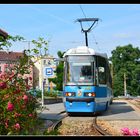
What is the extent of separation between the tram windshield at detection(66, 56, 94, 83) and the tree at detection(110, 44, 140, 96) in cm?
3165

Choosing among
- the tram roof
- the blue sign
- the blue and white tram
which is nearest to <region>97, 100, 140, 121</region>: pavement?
the blue and white tram

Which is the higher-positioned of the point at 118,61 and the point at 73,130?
the point at 118,61

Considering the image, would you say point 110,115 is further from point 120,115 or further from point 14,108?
point 14,108

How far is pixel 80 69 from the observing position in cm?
1891

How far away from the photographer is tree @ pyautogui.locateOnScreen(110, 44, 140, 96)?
57.4 m

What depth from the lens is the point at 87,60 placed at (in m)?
19.2

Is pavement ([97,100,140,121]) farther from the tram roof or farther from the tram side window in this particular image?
the tram roof

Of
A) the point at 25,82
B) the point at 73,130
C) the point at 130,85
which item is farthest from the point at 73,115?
the point at 130,85

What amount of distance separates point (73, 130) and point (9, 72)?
17.2 ft

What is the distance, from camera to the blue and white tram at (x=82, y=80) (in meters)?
18.9

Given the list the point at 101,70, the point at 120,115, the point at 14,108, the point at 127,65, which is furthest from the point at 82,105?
the point at 127,65

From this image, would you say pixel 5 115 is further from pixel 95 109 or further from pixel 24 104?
pixel 95 109

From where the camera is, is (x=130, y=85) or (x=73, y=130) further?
(x=130, y=85)

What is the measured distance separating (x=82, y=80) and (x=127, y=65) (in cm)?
5019
